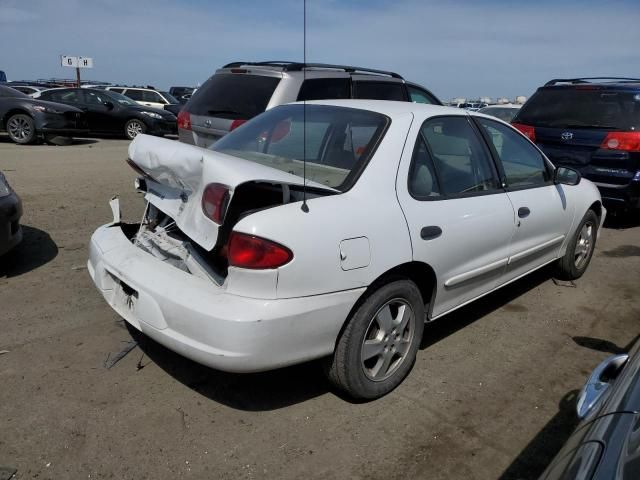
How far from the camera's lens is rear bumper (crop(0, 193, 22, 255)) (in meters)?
4.23

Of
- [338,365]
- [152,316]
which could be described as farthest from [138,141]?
[338,365]

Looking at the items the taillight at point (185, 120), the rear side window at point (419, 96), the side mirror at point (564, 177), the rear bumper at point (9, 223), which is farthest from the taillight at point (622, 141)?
the rear bumper at point (9, 223)

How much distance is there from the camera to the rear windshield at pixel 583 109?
21.6ft

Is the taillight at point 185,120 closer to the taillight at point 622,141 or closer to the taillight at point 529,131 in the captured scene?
the taillight at point 529,131

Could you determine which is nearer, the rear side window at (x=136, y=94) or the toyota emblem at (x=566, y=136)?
the toyota emblem at (x=566, y=136)

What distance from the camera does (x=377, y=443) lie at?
2641 mm

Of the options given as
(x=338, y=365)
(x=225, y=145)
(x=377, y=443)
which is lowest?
(x=377, y=443)

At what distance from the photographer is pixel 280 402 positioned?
295 centimetres

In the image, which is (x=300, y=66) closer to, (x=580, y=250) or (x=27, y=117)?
(x=580, y=250)

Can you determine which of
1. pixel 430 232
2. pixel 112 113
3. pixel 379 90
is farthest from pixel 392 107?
pixel 112 113

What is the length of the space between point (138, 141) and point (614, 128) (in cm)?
574

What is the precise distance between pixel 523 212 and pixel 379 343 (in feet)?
5.32

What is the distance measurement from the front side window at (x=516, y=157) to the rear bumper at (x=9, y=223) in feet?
12.0

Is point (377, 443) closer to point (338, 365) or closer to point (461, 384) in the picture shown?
point (338, 365)
